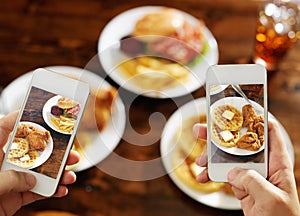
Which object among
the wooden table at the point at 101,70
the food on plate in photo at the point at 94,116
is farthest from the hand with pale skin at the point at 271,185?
the food on plate in photo at the point at 94,116

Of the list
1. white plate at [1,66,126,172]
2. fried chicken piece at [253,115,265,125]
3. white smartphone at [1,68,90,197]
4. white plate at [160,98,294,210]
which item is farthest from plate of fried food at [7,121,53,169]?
fried chicken piece at [253,115,265,125]

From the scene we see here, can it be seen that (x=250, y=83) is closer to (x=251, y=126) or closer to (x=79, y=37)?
(x=251, y=126)

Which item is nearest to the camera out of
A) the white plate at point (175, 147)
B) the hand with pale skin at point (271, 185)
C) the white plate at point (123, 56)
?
the hand with pale skin at point (271, 185)

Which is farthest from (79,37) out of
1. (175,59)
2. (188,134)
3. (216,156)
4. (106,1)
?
(216,156)

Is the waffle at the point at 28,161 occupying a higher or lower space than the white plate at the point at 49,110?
lower

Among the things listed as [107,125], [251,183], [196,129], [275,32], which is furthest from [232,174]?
[275,32]

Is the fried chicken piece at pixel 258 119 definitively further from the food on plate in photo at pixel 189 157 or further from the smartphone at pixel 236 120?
the food on plate in photo at pixel 189 157

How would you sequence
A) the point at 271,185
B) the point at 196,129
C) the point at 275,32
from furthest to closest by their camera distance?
the point at 275,32 < the point at 196,129 < the point at 271,185

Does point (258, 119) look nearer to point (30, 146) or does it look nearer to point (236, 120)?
point (236, 120)
